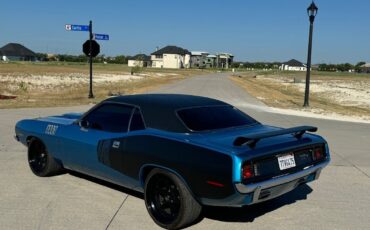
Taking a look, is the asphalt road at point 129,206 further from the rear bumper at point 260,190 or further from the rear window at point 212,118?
the rear window at point 212,118

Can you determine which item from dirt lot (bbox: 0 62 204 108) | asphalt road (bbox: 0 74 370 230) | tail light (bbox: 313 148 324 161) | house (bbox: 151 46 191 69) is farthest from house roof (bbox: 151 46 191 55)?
tail light (bbox: 313 148 324 161)

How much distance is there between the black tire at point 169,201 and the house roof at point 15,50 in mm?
191566

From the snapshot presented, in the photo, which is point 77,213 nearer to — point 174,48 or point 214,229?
point 214,229

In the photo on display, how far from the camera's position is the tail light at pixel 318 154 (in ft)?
17.0

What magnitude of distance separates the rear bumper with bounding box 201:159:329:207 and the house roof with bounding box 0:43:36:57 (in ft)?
631

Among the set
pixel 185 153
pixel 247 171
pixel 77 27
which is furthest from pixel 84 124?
pixel 77 27

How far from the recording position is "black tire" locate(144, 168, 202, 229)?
455 centimetres

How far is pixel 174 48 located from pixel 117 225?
156 metres

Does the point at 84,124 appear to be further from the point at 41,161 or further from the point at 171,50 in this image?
the point at 171,50

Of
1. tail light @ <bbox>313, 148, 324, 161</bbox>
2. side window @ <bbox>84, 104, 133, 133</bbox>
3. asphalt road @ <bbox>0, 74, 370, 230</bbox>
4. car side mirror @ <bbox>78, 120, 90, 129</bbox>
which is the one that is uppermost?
side window @ <bbox>84, 104, 133, 133</bbox>

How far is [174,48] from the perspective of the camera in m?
159

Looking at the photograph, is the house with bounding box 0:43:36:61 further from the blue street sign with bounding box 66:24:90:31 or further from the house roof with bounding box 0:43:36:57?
the blue street sign with bounding box 66:24:90:31

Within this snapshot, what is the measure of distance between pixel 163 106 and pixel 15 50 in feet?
641

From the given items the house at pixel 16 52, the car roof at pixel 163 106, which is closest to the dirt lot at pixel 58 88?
the car roof at pixel 163 106
